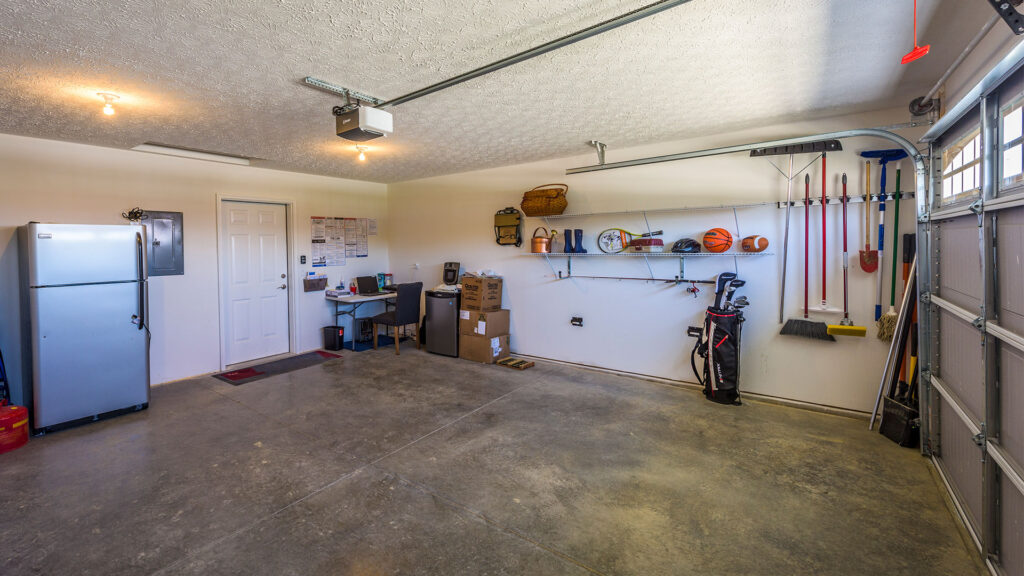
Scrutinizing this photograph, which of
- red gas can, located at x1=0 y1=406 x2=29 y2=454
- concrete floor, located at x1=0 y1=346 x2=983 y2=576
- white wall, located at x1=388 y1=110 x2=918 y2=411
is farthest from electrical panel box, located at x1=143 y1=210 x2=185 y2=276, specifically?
white wall, located at x1=388 y1=110 x2=918 y2=411

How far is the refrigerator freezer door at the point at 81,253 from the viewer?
3283 millimetres

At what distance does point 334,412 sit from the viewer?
149 inches

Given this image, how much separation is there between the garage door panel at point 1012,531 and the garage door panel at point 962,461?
0.25 metres

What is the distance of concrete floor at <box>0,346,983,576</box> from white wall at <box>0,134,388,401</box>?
1042 millimetres

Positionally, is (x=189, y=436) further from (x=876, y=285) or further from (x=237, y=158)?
(x=876, y=285)

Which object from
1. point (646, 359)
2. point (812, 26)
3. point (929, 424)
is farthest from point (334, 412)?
point (929, 424)

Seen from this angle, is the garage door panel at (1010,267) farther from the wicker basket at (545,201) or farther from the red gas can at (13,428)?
the red gas can at (13,428)

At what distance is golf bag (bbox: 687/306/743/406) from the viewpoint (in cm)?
380

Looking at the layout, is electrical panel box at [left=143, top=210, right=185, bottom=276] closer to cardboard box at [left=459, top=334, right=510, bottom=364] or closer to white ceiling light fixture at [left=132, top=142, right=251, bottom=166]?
white ceiling light fixture at [left=132, top=142, right=251, bottom=166]

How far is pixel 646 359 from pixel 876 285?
6.57 ft

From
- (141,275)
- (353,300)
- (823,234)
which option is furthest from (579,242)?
(141,275)

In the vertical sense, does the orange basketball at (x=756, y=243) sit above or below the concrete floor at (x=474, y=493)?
above

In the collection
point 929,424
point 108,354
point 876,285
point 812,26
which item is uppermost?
point 812,26

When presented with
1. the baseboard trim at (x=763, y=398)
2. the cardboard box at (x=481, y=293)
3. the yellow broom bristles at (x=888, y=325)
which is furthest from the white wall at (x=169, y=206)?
the yellow broom bristles at (x=888, y=325)
